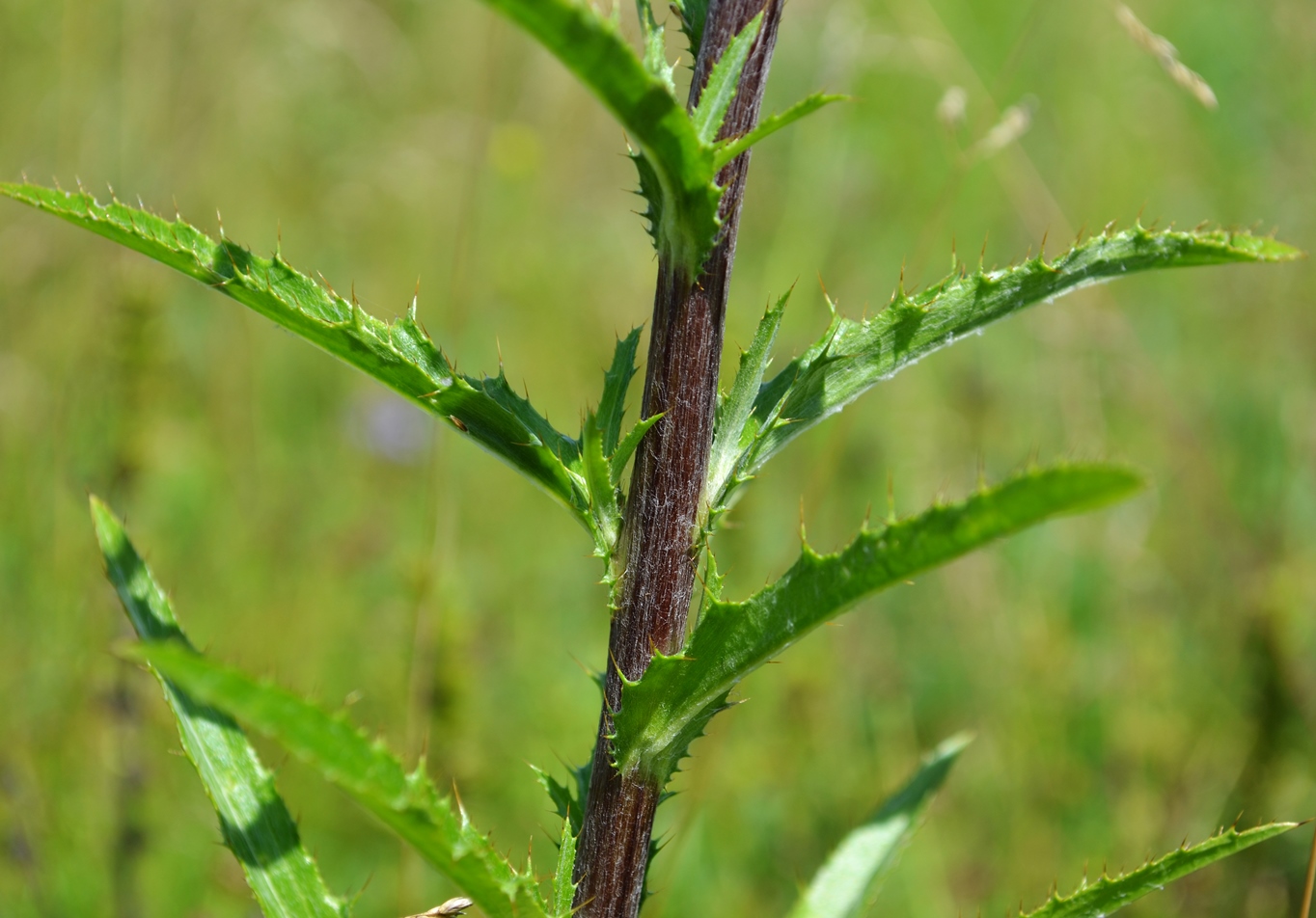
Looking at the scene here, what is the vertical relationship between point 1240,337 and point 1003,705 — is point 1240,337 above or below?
above

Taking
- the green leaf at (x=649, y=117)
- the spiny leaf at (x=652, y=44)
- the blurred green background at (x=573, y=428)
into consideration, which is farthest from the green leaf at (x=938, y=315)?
the blurred green background at (x=573, y=428)

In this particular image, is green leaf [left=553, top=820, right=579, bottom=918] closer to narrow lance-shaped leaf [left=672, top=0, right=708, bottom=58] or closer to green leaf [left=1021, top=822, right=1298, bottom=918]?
green leaf [left=1021, top=822, right=1298, bottom=918]

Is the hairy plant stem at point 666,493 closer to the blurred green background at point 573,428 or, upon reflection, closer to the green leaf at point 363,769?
the green leaf at point 363,769

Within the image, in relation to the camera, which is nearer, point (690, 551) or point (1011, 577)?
point (690, 551)

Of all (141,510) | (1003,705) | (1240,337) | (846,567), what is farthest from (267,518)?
(1240,337)

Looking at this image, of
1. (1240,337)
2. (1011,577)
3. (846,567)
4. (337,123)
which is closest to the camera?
(846,567)

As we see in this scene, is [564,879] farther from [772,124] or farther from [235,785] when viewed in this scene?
[772,124]

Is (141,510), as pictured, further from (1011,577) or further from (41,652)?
(1011,577)
